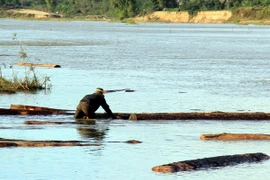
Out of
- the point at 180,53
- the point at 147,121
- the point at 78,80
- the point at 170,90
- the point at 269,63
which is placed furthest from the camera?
the point at 180,53

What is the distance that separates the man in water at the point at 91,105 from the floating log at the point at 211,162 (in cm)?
547

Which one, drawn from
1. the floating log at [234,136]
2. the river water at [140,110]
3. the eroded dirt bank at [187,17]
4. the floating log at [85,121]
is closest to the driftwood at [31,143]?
the river water at [140,110]

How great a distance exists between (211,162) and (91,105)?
6130mm

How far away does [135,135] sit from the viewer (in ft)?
67.9

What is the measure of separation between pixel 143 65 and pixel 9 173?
32.4 m

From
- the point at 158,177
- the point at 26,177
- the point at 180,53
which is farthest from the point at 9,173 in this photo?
the point at 180,53

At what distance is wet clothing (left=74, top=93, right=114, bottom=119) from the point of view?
21.6 m

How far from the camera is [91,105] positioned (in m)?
21.8

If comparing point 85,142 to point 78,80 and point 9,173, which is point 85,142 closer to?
point 9,173

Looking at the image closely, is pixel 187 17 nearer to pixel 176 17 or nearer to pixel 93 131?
pixel 176 17

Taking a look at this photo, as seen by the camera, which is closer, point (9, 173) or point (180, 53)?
point (9, 173)

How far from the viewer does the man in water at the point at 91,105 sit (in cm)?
2159

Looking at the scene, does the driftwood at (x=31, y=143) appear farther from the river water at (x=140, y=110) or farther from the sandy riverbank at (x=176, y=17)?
the sandy riverbank at (x=176, y=17)

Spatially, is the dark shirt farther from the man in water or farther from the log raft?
the log raft
